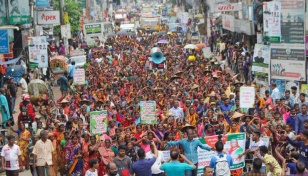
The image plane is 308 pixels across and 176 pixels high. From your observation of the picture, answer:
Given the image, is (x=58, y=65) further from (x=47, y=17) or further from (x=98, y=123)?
(x=98, y=123)

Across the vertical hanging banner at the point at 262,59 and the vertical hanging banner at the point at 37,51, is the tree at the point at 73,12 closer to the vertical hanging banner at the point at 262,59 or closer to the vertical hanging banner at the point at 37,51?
the vertical hanging banner at the point at 37,51

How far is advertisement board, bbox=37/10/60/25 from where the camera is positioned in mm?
38312

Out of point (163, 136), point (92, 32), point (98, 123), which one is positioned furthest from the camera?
point (92, 32)

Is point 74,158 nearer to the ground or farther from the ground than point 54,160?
farther from the ground

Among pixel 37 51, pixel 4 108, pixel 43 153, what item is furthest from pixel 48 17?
pixel 43 153

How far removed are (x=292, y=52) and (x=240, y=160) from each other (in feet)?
37.6

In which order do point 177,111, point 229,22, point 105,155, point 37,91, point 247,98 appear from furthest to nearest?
1. point 229,22
2. point 37,91
3. point 247,98
4. point 177,111
5. point 105,155

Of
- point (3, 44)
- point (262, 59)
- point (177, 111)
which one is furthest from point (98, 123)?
point (262, 59)

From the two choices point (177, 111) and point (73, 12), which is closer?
point (177, 111)

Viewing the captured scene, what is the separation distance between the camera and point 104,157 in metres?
13.8

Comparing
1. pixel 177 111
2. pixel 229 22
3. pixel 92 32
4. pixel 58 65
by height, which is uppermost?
pixel 229 22

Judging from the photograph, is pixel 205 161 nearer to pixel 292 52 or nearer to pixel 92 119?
pixel 92 119

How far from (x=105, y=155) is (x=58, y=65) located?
22006 millimetres

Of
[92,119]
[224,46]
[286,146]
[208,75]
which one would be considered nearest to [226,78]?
[208,75]
